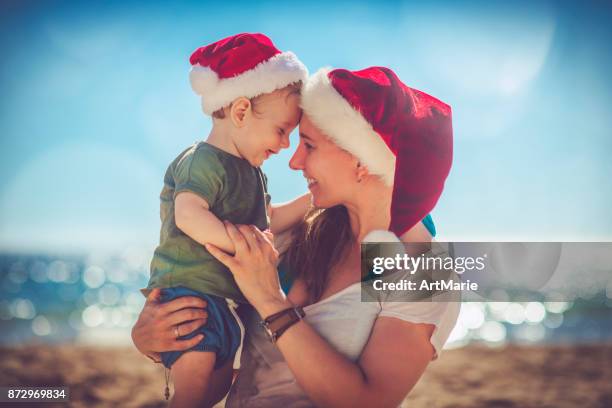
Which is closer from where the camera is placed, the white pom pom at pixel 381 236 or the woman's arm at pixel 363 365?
the woman's arm at pixel 363 365

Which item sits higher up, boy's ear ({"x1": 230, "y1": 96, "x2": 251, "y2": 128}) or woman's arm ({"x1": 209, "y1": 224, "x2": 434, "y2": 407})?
boy's ear ({"x1": 230, "y1": 96, "x2": 251, "y2": 128})

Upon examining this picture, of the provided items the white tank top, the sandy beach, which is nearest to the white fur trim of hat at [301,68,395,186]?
the white tank top

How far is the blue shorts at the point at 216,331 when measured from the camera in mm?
1840

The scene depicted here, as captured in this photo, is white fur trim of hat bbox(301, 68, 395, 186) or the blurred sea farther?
the blurred sea

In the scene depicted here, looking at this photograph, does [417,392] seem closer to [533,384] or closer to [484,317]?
[533,384]

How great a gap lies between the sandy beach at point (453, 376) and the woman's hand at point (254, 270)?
5.60 metres

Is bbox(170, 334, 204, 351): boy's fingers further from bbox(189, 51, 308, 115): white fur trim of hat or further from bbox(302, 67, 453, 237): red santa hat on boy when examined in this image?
bbox(189, 51, 308, 115): white fur trim of hat

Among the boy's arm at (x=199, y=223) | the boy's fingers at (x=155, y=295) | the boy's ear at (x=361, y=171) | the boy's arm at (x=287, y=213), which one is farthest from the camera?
the boy's arm at (x=287, y=213)

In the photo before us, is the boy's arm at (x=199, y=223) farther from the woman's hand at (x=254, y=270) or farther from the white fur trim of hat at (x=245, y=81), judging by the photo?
the white fur trim of hat at (x=245, y=81)

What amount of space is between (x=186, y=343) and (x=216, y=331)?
0.10m

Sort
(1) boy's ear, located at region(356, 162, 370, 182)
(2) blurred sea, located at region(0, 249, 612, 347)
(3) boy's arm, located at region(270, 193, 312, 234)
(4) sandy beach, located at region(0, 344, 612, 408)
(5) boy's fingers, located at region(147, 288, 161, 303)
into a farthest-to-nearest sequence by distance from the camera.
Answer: (2) blurred sea, located at region(0, 249, 612, 347), (4) sandy beach, located at region(0, 344, 612, 408), (3) boy's arm, located at region(270, 193, 312, 234), (1) boy's ear, located at region(356, 162, 370, 182), (5) boy's fingers, located at region(147, 288, 161, 303)

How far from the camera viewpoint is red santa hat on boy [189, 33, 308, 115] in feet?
6.59

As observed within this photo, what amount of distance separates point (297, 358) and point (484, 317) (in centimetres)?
1270

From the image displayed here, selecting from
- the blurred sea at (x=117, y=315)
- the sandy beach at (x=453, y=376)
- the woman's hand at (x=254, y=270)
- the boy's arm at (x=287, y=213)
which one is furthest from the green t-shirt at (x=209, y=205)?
the blurred sea at (x=117, y=315)
